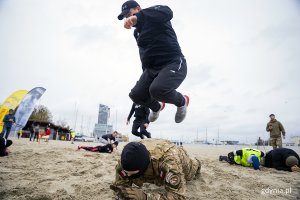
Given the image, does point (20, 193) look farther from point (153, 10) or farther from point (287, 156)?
point (287, 156)

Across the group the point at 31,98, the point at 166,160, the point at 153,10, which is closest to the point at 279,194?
the point at 166,160

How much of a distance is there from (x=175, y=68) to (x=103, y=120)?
2429 inches

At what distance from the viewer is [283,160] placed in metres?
4.65

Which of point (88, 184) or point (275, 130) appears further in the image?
point (275, 130)

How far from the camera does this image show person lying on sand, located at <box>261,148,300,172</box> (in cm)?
445

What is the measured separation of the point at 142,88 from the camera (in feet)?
9.71

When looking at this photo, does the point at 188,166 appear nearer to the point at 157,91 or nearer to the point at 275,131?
the point at 157,91

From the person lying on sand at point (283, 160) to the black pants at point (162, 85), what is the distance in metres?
3.28

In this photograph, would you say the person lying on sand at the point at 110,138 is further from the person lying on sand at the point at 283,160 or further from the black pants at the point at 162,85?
the black pants at the point at 162,85

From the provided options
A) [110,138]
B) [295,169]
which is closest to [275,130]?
Answer: [295,169]

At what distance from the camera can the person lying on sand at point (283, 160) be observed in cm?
445

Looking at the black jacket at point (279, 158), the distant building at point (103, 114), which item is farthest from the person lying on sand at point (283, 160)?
the distant building at point (103, 114)

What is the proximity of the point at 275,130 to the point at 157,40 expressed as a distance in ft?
25.5

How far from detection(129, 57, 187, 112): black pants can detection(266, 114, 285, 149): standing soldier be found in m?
7.16
